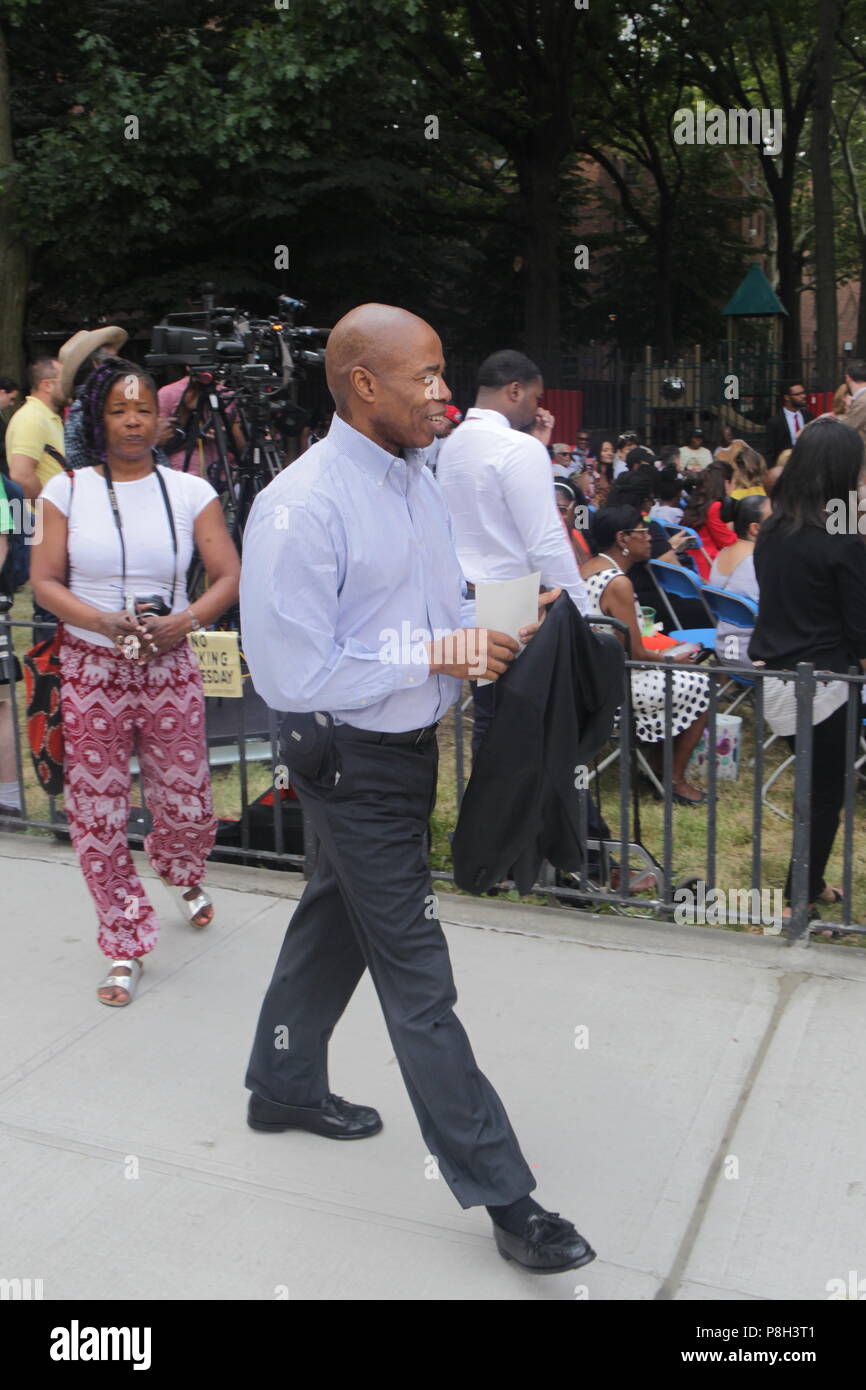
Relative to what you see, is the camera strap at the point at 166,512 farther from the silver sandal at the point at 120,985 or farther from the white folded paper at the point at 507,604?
the white folded paper at the point at 507,604

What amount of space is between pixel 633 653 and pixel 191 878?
2285 mm

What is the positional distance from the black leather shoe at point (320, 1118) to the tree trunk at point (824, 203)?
1754cm

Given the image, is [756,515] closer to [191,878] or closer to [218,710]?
[218,710]

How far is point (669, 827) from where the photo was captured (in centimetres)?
477

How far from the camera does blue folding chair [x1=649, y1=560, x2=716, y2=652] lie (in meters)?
7.46

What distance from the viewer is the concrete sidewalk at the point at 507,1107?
2914 mm

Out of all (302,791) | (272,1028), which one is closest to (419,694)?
(302,791)

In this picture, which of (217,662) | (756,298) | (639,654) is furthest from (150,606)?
(756,298)

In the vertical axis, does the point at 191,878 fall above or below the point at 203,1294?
above

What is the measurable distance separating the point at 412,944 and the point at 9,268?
51.3 ft

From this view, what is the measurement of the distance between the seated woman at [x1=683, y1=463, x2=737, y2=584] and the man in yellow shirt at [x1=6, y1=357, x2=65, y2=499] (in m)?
4.19

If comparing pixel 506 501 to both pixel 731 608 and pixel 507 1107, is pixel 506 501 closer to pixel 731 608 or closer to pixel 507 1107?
pixel 507 1107

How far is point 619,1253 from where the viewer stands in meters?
2.95

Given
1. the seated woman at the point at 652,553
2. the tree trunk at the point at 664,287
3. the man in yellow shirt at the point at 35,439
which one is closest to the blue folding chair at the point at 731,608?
the seated woman at the point at 652,553
